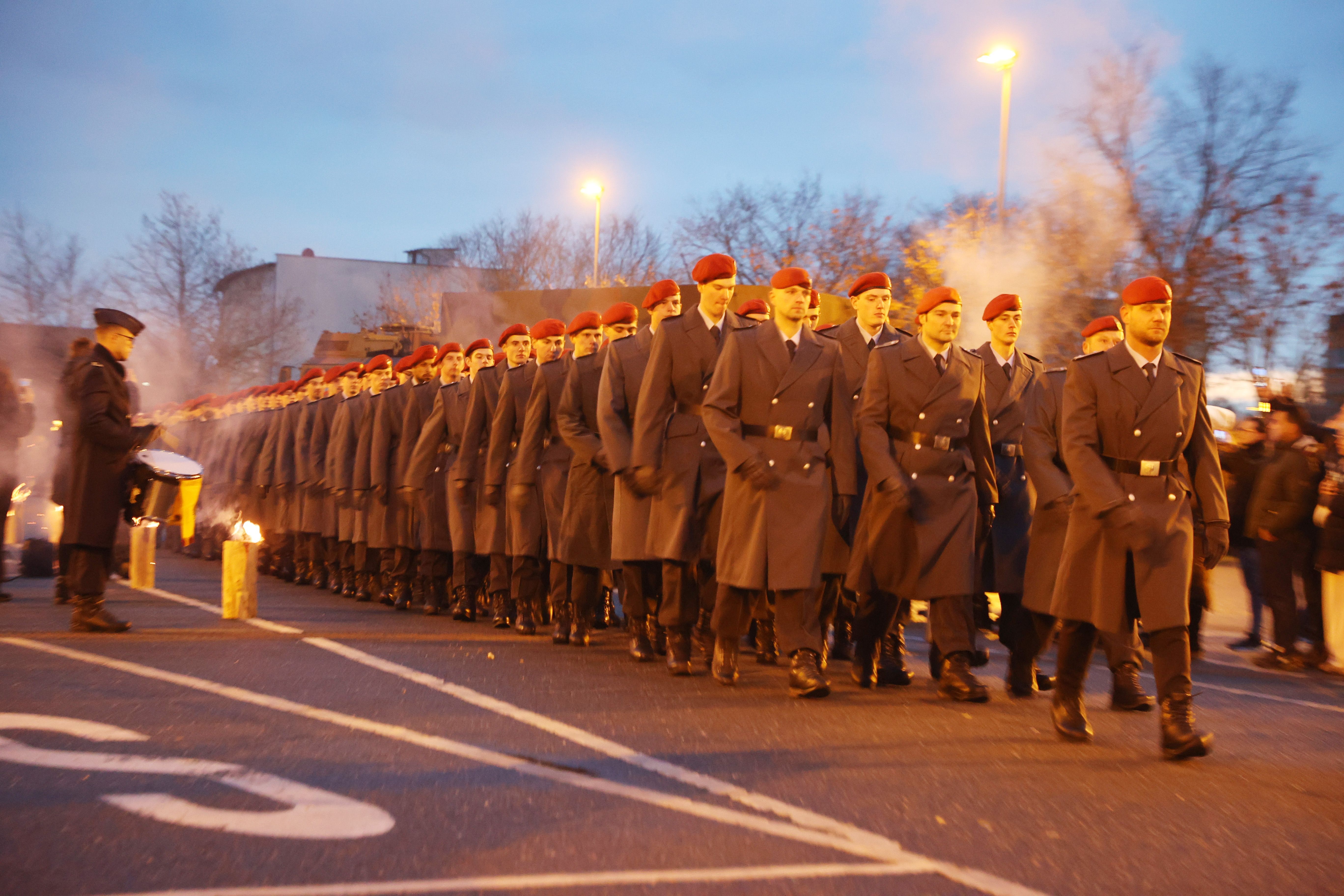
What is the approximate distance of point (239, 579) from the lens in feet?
39.9

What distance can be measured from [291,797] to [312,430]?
39.7 feet

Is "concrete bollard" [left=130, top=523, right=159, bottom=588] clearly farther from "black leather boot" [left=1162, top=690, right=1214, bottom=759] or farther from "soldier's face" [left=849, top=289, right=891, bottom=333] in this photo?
"black leather boot" [left=1162, top=690, right=1214, bottom=759]

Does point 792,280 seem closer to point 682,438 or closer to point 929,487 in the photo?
point 682,438

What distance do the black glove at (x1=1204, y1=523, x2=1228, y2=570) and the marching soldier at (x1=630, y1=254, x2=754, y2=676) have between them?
10.0 ft

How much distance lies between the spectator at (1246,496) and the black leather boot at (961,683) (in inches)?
178

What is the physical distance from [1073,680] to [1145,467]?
110cm

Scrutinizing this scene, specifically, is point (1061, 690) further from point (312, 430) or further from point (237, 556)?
point (312, 430)

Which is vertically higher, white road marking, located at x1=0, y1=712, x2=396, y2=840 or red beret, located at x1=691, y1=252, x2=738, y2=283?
red beret, located at x1=691, y1=252, x2=738, y2=283

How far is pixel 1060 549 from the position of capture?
306 inches

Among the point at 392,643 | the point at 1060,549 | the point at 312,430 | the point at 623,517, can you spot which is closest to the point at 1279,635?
the point at 1060,549

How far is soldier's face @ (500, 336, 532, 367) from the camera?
12.2 meters

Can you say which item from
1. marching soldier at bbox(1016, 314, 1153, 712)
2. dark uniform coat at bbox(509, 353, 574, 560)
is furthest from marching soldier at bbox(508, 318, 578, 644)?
marching soldier at bbox(1016, 314, 1153, 712)

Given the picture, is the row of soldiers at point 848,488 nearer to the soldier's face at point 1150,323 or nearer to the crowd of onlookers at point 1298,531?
the soldier's face at point 1150,323

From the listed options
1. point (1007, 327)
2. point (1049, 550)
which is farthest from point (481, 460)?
point (1049, 550)
